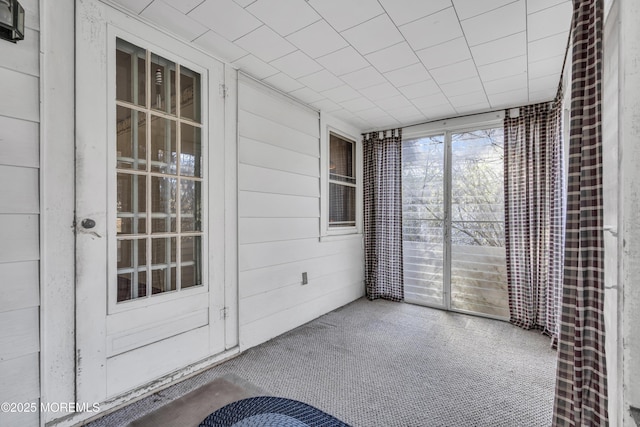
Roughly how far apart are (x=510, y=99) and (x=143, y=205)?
357 centimetres

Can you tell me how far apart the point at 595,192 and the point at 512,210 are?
7.91 feet

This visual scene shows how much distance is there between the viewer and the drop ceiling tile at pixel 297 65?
2.38m

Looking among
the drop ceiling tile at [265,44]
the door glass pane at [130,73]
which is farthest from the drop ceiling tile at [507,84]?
the door glass pane at [130,73]

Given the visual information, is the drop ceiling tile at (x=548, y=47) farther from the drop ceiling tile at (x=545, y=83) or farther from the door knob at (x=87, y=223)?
the door knob at (x=87, y=223)

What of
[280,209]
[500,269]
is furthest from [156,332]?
[500,269]

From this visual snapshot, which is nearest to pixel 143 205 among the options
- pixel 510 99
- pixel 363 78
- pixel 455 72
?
pixel 363 78

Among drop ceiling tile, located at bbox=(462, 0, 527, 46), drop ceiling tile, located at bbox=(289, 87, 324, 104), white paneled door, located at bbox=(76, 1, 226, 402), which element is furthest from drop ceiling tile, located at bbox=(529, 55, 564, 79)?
white paneled door, located at bbox=(76, 1, 226, 402)

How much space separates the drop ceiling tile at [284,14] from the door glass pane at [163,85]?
0.75 m

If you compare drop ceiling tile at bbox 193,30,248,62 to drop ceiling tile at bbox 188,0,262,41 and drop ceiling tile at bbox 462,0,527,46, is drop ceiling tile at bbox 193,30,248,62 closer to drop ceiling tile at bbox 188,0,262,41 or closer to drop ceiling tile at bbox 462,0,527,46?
drop ceiling tile at bbox 188,0,262,41

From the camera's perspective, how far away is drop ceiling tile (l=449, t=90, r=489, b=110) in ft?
9.97

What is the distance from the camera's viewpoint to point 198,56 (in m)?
2.28

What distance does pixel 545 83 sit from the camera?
2.77m
